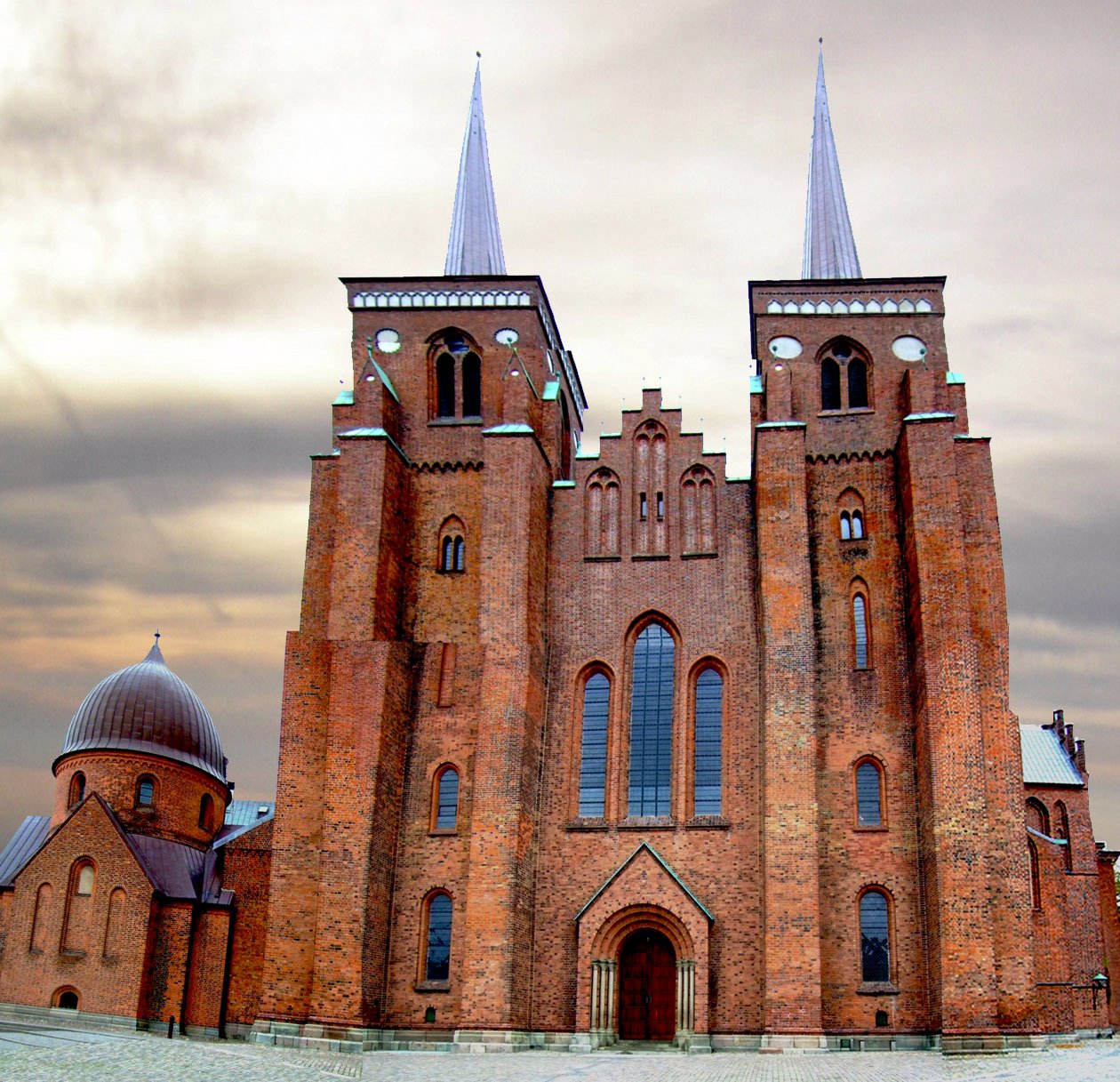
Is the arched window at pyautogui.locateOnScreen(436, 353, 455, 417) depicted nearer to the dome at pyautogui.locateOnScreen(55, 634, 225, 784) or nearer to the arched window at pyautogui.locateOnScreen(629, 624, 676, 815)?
the arched window at pyautogui.locateOnScreen(629, 624, 676, 815)

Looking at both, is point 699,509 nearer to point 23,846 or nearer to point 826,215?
point 826,215

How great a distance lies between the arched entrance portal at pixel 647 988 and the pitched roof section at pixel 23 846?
75.5 feet

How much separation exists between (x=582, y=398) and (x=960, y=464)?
15394 millimetres

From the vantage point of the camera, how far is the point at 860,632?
115ft

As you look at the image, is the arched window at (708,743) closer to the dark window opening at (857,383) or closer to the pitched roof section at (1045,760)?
the dark window opening at (857,383)

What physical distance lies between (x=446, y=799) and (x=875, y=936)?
11110 mm

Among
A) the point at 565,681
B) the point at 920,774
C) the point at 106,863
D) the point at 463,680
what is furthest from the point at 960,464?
the point at 106,863

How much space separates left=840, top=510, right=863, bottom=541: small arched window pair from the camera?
36156 millimetres

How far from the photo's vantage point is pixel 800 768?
32.6m

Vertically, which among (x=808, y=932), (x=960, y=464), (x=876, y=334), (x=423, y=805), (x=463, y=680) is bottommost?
(x=808, y=932)

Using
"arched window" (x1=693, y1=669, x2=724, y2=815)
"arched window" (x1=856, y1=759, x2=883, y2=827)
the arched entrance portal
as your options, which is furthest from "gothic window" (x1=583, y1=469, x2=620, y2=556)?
the arched entrance portal

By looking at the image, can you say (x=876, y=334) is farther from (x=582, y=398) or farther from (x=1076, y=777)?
(x=1076, y=777)

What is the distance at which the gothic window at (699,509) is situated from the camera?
37094 millimetres

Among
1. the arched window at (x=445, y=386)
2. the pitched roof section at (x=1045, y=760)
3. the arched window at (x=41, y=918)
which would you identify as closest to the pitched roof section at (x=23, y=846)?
the arched window at (x=41, y=918)
